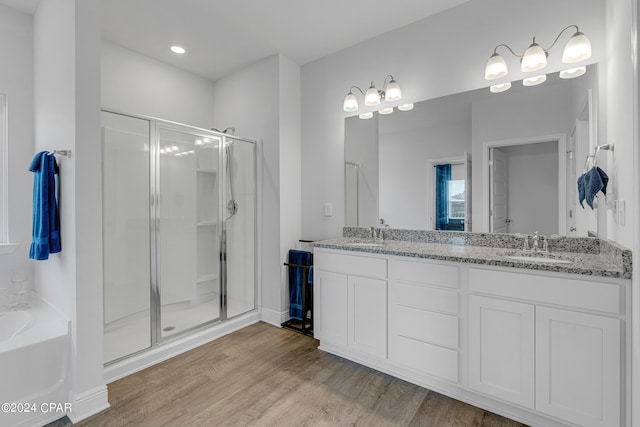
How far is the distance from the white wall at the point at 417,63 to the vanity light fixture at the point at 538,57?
62mm

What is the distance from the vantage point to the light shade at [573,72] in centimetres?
189

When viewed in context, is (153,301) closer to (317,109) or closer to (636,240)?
(317,109)

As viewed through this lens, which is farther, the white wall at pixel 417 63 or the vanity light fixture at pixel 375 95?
the vanity light fixture at pixel 375 95

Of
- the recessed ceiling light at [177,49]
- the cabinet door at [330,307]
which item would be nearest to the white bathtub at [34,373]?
the cabinet door at [330,307]

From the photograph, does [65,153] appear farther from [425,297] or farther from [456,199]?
[456,199]

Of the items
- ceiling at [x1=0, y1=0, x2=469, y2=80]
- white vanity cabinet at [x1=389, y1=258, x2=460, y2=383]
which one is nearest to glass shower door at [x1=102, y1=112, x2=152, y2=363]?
ceiling at [x1=0, y1=0, x2=469, y2=80]

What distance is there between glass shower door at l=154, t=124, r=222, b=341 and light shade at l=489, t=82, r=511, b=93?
237 cm

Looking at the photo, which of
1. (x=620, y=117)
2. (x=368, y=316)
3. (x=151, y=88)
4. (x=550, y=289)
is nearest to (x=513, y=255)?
(x=550, y=289)

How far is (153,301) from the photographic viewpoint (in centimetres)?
246

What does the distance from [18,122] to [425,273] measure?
3264 millimetres

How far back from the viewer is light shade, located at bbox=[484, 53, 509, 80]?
208 centimetres

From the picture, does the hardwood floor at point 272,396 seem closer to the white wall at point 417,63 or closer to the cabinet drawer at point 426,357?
the cabinet drawer at point 426,357

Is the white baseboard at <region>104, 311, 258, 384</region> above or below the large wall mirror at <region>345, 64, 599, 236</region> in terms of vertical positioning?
below

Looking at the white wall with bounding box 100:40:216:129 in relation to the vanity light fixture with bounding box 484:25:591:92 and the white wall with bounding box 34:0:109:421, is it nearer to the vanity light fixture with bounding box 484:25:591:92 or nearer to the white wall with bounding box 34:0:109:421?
the white wall with bounding box 34:0:109:421
